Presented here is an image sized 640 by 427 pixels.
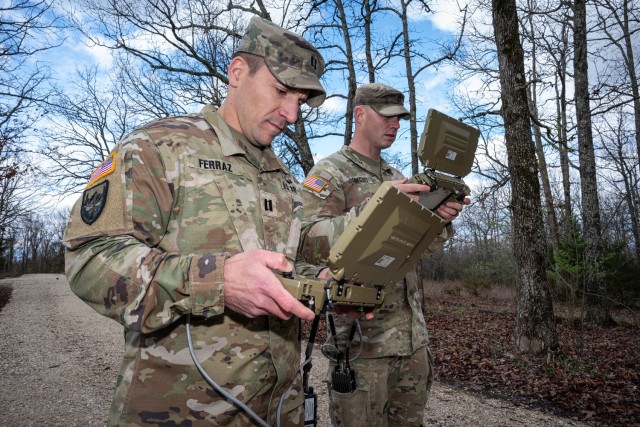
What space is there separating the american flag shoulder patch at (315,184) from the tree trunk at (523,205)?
4600mm

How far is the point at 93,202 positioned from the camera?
1.31m

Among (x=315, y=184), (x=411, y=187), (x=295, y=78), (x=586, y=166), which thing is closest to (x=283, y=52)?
(x=295, y=78)

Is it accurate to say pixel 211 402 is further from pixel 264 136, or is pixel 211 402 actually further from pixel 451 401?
pixel 451 401

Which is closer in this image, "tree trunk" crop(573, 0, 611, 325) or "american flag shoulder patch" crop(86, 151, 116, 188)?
"american flag shoulder patch" crop(86, 151, 116, 188)

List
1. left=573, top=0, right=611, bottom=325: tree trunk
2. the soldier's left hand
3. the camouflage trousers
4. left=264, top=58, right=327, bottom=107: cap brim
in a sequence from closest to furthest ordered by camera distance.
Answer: left=264, top=58, right=327, bottom=107: cap brim, the soldier's left hand, the camouflage trousers, left=573, top=0, right=611, bottom=325: tree trunk

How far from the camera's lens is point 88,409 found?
5.32 metres

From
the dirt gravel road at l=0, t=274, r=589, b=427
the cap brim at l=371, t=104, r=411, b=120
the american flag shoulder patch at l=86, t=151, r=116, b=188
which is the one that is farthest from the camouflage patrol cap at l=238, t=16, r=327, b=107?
the dirt gravel road at l=0, t=274, r=589, b=427

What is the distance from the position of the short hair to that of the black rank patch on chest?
0.76 m

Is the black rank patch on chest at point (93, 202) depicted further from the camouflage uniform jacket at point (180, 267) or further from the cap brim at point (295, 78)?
the cap brim at point (295, 78)

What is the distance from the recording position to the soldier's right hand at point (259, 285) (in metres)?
1.14

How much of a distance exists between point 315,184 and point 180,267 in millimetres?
1593

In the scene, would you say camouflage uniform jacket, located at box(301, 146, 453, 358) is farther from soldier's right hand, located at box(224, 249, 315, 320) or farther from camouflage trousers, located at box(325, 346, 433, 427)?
soldier's right hand, located at box(224, 249, 315, 320)

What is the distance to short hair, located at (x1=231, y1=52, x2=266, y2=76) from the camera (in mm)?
1697

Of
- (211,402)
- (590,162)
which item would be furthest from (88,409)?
(590,162)
